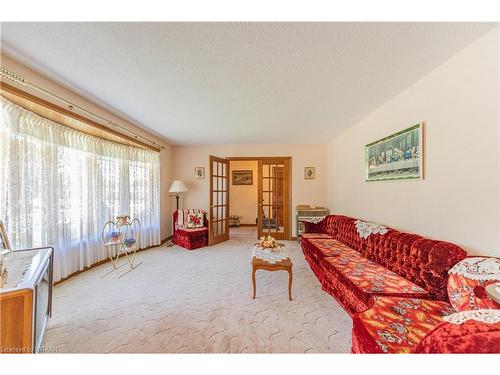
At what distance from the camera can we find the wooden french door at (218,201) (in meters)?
4.33

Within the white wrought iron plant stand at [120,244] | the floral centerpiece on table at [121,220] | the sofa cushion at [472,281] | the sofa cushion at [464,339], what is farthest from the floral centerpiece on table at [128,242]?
→ the sofa cushion at [472,281]

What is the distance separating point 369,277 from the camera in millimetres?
1765

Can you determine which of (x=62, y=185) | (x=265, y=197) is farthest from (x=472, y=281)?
(x=62, y=185)

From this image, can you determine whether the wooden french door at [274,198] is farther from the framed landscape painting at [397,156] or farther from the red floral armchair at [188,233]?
the framed landscape painting at [397,156]

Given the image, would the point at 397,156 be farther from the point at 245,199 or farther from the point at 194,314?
the point at 245,199

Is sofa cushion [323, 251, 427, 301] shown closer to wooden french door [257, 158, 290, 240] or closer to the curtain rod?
wooden french door [257, 158, 290, 240]

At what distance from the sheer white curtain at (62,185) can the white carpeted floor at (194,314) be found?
2.03 ft

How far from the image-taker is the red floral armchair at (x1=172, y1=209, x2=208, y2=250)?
3.93 meters

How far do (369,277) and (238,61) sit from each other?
2418mm

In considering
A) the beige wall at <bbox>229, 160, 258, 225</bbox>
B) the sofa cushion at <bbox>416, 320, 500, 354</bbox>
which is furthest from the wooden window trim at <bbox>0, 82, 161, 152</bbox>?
the beige wall at <bbox>229, 160, 258, 225</bbox>

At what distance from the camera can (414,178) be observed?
200 cm
